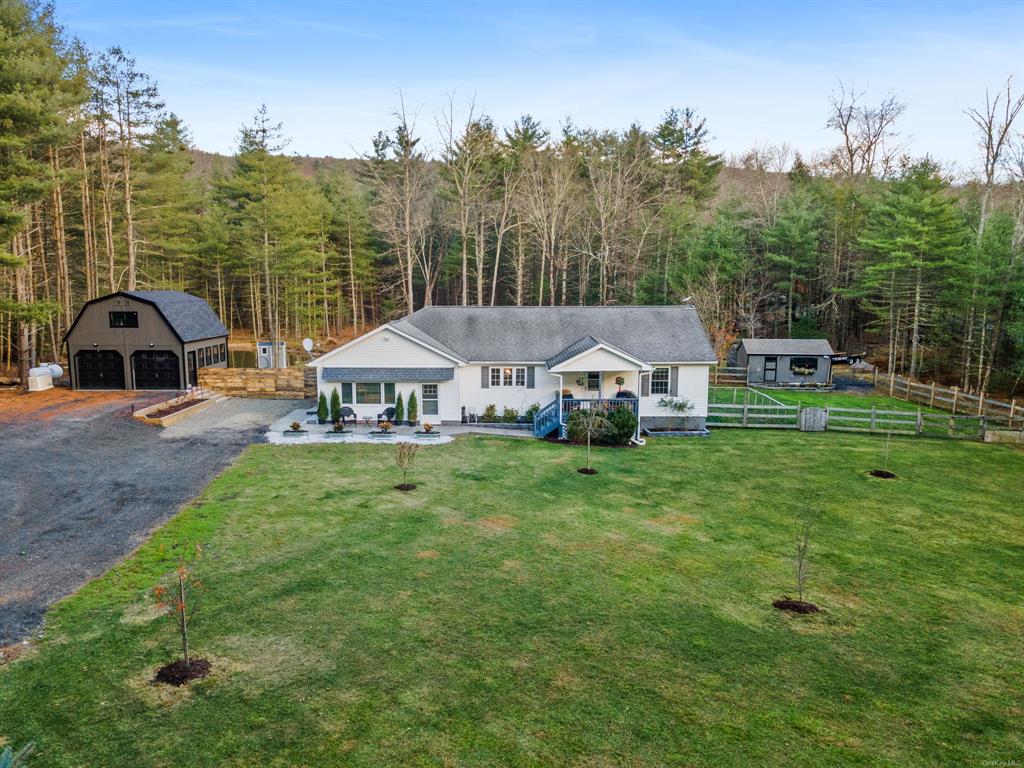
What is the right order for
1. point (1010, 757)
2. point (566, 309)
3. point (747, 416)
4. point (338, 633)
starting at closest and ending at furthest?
point (1010, 757) → point (338, 633) → point (747, 416) → point (566, 309)

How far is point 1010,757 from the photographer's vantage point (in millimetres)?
6270

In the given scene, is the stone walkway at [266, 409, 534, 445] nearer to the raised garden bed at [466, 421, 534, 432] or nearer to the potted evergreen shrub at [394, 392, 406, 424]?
the raised garden bed at [466, 421, 534, 432]

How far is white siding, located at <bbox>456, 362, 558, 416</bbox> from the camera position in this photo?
2369 centimetres

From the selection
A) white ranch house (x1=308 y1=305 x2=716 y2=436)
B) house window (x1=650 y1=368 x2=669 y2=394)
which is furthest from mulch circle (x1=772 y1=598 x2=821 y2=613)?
house window (x1=650 y1=368 x2=669 y2=394)

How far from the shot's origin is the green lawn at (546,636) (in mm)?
6371

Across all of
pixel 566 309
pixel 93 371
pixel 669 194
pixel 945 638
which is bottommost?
pixel 945 638

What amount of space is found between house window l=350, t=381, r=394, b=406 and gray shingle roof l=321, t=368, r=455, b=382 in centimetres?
43

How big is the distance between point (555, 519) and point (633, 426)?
8627 mm

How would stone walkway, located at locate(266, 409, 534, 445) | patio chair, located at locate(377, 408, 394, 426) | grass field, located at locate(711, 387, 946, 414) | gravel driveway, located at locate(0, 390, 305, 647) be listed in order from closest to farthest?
gravel driveway, located at locate(0, 390, 305, 647) < stone walkway, located at locate(266, 409, 534, 445) < patio chair, located at locate(377, 408, 394, 426) < grass field, located at locate(711, 387, 946, 414)

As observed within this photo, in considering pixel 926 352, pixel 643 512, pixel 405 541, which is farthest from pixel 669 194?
pixel 405 541

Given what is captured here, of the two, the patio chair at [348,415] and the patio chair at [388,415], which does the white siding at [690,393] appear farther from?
the patio chair at [348,415]

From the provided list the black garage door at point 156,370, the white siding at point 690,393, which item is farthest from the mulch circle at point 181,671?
the black garage door at point 156,370

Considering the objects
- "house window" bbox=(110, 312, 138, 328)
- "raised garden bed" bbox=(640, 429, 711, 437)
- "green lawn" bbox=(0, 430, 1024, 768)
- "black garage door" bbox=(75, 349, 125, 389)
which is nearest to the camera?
"green lawn" bbox=(0, 430, 1024, 768)

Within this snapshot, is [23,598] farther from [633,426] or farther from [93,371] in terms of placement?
[93,371]
